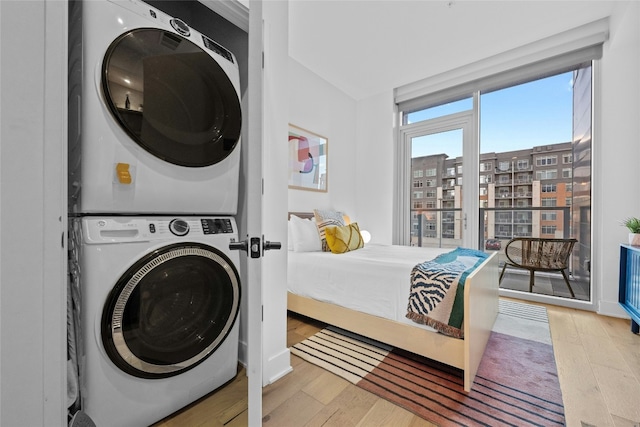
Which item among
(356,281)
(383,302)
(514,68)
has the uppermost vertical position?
(514,68)

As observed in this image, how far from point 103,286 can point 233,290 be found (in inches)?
22.6

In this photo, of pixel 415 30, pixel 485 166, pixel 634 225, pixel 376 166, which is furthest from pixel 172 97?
pixel 485 166

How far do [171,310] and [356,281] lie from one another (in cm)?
126

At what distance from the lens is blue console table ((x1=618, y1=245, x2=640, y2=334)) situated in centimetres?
221

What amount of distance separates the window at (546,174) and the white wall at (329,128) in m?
2.27

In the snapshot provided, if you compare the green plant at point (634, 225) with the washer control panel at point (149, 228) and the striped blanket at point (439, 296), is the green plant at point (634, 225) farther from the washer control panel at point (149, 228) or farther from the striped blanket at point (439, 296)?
the washer control panel at point (149, 228)

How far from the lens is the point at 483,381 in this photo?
5.48 feet

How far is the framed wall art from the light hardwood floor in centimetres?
206

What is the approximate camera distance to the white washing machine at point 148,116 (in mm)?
1107

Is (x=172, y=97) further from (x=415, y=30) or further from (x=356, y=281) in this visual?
(x=415, y=30)

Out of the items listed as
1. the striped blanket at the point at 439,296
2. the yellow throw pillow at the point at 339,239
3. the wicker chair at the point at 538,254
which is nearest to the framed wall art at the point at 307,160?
the yellow throw pillow at the point at 339,239

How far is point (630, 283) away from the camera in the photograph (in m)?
→ 2.34

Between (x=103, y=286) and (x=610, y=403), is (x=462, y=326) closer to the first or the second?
(x=610, y=403)

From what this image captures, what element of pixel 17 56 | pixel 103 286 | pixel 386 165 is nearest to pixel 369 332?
pixel 103 286
